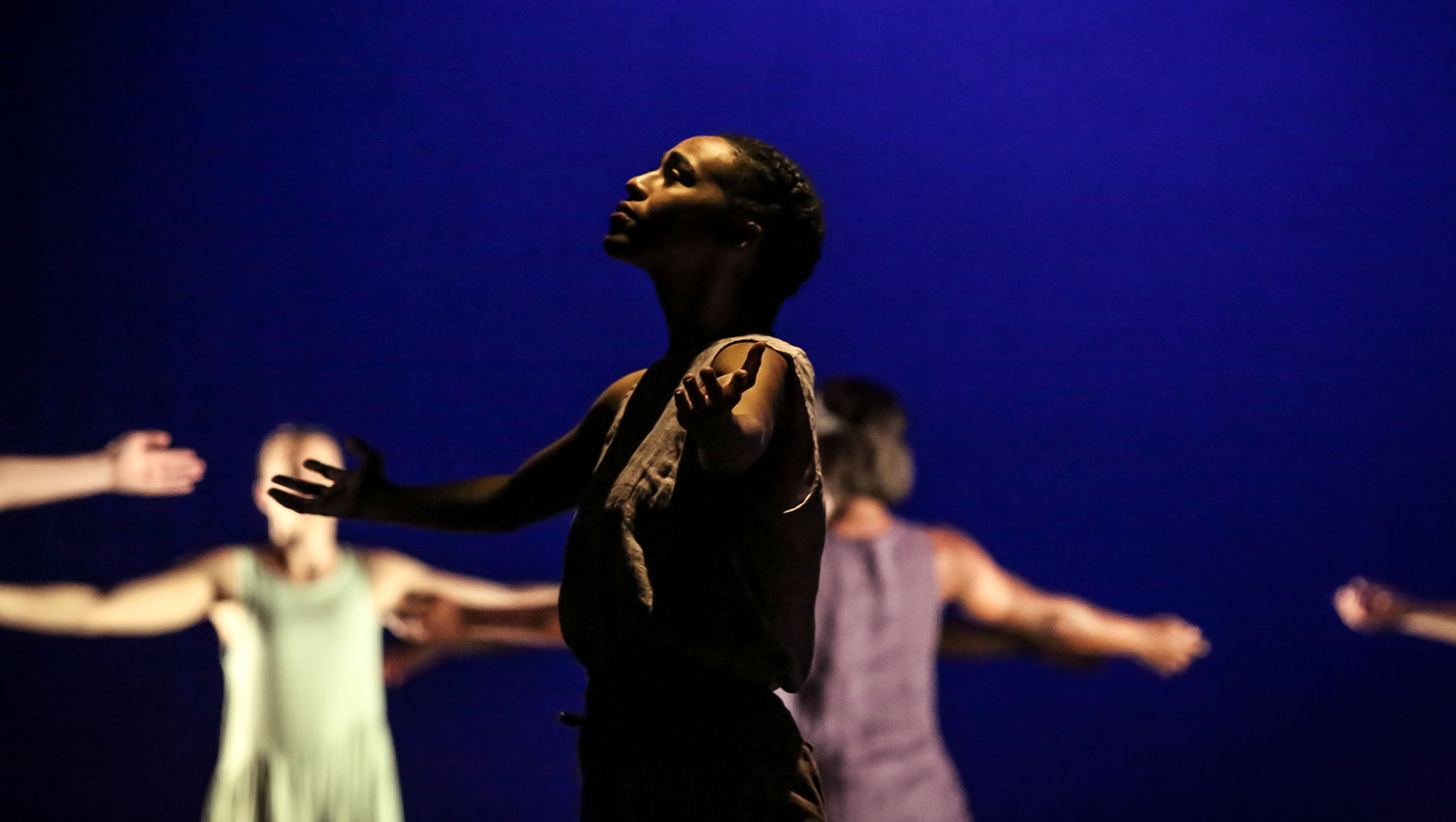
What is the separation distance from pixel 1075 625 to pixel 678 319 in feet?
8.34

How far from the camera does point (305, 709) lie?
3416 mm

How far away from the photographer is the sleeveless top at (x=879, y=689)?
142 inches

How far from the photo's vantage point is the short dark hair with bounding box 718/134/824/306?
1.75 m

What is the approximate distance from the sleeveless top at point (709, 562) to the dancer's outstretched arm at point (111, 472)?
7.42 ft

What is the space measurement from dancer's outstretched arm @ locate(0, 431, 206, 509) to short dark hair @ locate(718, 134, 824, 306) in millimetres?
2270

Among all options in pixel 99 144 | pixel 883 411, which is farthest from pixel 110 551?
pixel 883 411

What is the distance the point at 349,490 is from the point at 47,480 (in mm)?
2011

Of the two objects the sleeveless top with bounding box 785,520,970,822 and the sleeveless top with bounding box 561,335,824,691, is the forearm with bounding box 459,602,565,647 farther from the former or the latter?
the sleeveless top with bounding box 561,335,824,691

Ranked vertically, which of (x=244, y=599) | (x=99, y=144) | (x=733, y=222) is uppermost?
(x=99, y=144)

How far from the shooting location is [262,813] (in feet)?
11.0

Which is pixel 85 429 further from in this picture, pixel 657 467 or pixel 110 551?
pixel 657 467

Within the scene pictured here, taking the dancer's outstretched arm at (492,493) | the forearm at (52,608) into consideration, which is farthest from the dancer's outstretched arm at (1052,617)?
the forearm at (52,608)

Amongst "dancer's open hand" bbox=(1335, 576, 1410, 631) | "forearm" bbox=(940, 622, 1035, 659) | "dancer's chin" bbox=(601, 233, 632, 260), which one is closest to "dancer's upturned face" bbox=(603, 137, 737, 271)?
"dancer's chin" bbox=(601, 233, 632, 260)

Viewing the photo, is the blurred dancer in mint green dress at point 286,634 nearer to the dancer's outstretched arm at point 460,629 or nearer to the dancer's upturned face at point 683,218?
the dancer's outstretched arm at point 460,629
